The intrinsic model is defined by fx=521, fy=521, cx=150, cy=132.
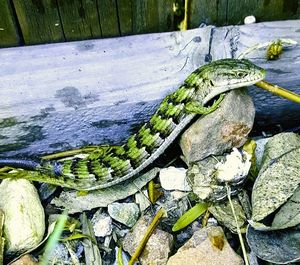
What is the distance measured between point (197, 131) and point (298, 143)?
1.89 ft

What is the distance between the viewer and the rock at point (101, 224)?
300cm

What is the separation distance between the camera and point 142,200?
312cm

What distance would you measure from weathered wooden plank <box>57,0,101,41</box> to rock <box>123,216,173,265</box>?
3.85 ft

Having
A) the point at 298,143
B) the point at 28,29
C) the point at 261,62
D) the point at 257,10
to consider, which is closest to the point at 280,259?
the point at 298,143

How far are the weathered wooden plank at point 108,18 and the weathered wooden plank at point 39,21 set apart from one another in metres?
0.25

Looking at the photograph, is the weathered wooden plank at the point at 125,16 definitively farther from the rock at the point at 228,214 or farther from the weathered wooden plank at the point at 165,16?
→ the rock at the point at 228,214

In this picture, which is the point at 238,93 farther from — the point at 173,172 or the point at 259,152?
the point at 173,172

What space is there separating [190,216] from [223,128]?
0.54 m

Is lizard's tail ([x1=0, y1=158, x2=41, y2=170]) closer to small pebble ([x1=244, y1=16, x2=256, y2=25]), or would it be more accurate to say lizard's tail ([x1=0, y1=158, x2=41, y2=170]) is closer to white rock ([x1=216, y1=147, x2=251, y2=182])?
white rock ([x1=216, y1=147, x2=251, y2=182])

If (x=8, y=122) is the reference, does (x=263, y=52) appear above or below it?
above

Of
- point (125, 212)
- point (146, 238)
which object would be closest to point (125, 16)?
point (125, 212)

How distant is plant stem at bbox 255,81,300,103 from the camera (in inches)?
119

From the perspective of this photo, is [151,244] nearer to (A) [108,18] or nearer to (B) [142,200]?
(B) [142,200]

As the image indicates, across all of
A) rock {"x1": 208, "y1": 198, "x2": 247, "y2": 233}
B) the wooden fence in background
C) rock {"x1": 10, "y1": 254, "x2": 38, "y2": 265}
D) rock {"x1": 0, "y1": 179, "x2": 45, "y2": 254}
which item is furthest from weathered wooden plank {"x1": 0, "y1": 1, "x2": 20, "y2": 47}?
rock {"x1": 208, "y1": 198, "x2": 247, "y2": 233}
